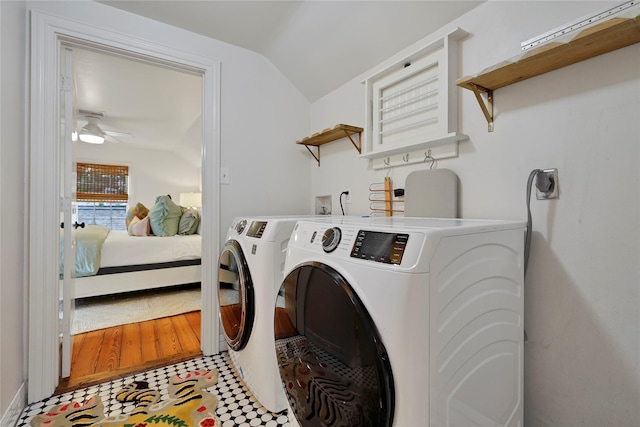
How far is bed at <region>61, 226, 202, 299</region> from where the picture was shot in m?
2.88

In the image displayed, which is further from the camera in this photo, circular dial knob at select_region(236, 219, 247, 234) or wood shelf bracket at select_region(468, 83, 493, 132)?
circular dial knob at select_region(236, 219, 247, 234)

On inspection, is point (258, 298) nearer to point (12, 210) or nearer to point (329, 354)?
point (329, 354)

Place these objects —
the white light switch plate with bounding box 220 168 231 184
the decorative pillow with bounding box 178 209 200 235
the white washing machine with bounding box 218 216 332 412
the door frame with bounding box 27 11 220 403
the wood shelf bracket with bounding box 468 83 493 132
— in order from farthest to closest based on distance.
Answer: the decorative pillow with bounding box 178 209 200 235, the white light switch plate with bounding box 220 168 231 184, the door frame with bounding box 27 11 220 403, the white washing machine with bounding box 218 216 332 412, the wood shelf bracket with bounding box 468 83 493 132

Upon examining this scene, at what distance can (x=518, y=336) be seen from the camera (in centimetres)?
108

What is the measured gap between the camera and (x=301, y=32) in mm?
1949

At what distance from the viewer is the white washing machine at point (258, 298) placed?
4.44 ft

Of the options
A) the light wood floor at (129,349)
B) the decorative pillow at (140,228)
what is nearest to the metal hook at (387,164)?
the light wood floor at (129,349)

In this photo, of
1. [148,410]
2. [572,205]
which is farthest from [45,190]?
[572,205]

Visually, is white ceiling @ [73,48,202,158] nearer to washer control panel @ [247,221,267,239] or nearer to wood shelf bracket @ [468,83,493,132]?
washer control panel @ [247,221,267,239]

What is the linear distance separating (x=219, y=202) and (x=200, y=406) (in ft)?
3.90

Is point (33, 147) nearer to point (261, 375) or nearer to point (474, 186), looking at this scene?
point (261, 375)

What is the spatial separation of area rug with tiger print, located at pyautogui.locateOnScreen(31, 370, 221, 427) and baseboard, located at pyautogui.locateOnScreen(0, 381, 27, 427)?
0.25ft

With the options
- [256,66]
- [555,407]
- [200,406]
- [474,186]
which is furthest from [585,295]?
[256,66]

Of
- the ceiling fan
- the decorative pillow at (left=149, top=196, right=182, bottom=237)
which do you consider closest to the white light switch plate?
the decorative pillow at (left=149, top=196, right=182, bottom=237)
